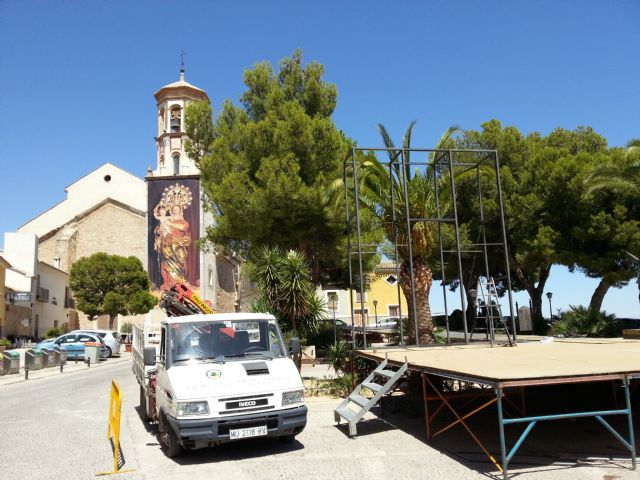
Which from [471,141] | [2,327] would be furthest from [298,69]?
[2,327]

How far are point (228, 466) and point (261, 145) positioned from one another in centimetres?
1834

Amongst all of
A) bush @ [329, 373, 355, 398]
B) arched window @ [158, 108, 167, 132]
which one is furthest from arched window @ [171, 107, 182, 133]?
bush @ [329, 373, 355, 398]

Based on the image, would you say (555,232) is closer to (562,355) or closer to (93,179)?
(562,355)

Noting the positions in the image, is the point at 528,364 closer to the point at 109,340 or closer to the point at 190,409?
the point at 190,409

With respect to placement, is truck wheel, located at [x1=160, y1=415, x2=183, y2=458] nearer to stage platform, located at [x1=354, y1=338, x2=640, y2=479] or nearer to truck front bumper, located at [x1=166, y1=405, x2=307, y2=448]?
truck front bumper, located at [x1=166, y1=405, x2=307, y2=448]

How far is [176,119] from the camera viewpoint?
6331 centimetres

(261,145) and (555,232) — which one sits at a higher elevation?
(261,145)

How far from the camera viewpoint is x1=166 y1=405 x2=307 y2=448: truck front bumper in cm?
666

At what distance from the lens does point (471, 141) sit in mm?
30453

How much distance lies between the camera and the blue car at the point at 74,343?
93.0 feet

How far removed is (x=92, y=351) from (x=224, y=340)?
2119 cm

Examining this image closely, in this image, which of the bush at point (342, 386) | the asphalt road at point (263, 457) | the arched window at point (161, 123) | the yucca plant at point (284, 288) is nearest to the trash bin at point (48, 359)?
the yucca plant at point (284, 288)

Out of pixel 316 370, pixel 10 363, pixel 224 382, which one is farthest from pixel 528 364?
pixel 10 363

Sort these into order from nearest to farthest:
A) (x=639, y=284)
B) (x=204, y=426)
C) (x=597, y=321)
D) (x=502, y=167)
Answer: (x=204, y=426) < (x=597, y=321) < (x=639, y=284) < (x=502, y=167)
